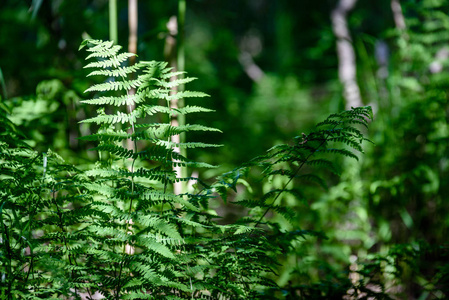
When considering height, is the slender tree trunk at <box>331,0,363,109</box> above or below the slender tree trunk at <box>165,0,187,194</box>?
above

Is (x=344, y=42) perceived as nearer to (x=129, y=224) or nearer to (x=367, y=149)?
(x=367, y=149)

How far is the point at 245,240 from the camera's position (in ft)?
3.48

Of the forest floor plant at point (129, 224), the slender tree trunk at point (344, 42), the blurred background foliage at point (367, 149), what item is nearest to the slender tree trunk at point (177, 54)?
the blurred background foliage at point (367, 149)

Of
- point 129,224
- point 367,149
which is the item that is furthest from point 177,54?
point 367,149

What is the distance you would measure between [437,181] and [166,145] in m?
1.84

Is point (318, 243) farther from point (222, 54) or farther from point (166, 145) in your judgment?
point (222, 54)

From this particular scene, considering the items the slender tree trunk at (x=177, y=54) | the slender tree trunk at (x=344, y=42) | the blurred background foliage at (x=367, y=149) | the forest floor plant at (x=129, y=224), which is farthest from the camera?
the slender tree trunk at (x=344, y=42)

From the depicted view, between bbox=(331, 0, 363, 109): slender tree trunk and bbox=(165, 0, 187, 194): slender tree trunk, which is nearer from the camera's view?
bbox=(165, 0, 187, 194): slender tree trunk

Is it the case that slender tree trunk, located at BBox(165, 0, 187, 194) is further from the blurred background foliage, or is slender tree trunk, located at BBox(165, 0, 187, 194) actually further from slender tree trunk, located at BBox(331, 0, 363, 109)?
slender tree trunk, located at BBox(331, 0, 363, 109)

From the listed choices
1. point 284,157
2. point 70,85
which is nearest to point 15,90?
point 70,85

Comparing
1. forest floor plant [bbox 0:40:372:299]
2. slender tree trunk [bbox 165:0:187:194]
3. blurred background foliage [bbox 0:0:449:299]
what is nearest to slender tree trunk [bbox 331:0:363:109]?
blurred background foliage [bbox 0:0:449:299]

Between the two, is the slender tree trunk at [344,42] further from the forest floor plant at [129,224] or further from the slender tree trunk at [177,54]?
the forest floor plant at [129,224]

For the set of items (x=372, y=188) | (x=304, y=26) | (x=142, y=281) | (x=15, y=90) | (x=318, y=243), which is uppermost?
(x=304, y=26)

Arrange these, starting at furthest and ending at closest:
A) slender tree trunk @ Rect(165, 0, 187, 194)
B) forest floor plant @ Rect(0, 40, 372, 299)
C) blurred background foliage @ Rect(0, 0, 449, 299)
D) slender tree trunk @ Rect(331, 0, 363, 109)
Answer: slender tree trunk @ Rect(331, 0, 363, 109), blurred background foliage @ Rect(0, 0, 449, 299), slender tree trunk @ Rect(165, 0, 187, 194), forest floor plant @ Rect(0, 40, 372, 299)
